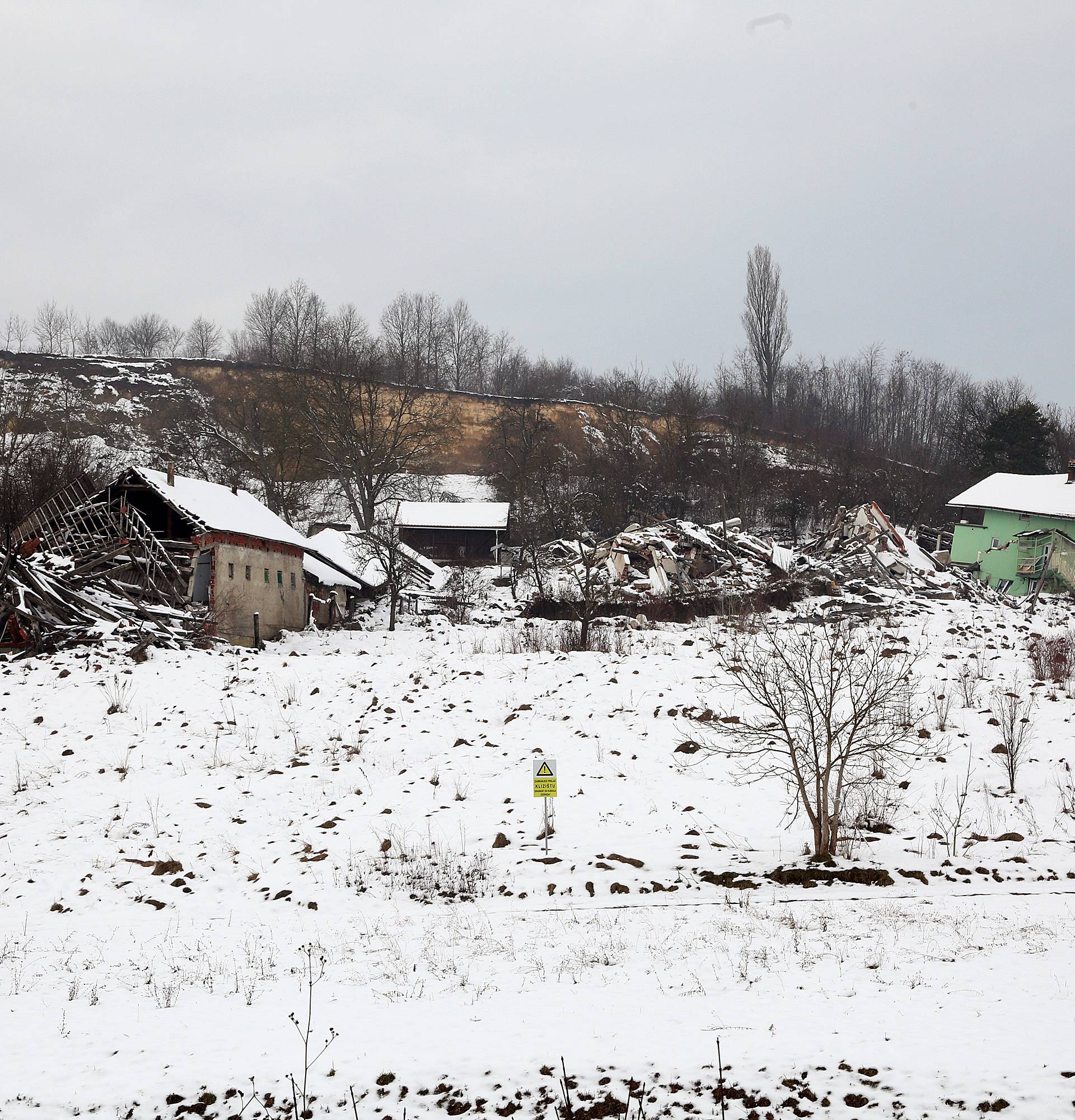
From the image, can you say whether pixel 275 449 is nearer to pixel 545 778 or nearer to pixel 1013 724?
pixel 545 778

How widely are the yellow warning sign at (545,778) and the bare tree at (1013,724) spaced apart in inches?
323

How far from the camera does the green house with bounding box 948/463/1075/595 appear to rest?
44.5 m

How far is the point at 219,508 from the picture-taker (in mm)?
33062

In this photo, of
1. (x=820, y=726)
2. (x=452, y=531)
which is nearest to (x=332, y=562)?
(x=452, y=531)

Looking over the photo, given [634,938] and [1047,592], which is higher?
[1047,592]

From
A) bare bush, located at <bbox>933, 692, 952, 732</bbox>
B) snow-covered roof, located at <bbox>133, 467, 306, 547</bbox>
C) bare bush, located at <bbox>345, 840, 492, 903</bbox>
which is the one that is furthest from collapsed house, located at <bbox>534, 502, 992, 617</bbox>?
bare bush, located at <bbox>345, 840, 492, 903</bbox>

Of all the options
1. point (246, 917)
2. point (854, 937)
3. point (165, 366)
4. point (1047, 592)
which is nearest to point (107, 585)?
point (246, 917)

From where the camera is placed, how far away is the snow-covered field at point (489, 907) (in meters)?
6.61

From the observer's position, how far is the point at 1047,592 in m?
43.3

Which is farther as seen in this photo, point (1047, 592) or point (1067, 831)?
point (1047, 592)

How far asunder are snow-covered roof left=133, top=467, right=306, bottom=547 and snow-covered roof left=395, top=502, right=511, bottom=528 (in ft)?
62.7

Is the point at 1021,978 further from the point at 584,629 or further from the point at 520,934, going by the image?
the point at 584,629

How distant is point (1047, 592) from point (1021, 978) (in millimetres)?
41284

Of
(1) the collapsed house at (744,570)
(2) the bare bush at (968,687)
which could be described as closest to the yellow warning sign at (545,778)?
(2) the bare bush at (968,687)
